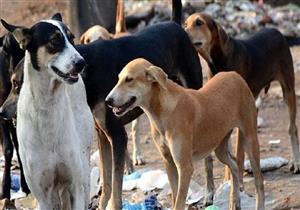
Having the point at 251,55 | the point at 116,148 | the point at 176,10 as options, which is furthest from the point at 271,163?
the point at 116,148

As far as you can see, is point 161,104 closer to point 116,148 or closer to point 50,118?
point 116,148

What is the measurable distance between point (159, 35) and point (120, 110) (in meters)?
1.65

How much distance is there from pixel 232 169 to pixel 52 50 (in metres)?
2.36

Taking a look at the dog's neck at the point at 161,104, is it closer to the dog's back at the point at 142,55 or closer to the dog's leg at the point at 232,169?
the dog's back at the point at 142,55

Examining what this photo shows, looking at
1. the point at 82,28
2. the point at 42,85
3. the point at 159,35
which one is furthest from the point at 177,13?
the point at 82,28

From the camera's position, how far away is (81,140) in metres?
6.46

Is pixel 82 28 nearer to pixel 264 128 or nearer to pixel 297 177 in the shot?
pixel 264 128

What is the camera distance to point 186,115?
6.80 metres

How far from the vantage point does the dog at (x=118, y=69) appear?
718cm

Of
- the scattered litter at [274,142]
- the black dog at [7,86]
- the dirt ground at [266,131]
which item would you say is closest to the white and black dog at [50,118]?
the black dog at [7,86]

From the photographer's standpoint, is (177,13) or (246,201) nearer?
(246,201)

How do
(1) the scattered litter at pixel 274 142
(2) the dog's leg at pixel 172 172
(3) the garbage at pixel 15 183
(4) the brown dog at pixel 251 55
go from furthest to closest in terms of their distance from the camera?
(1) the scattered litter at pixel 274 142 → (4) the brown dog at pixel 251 55 → (3) the garbage at pixel 15 183 → (2) the dog's leg at pixel 172 172

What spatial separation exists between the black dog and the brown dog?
1.90m

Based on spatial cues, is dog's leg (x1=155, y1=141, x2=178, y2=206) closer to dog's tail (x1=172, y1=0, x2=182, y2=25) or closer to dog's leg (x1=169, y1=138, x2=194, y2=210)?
dog's leg (x1=169, y1=138, x2=194, y2=210)
